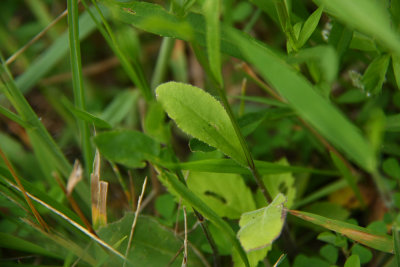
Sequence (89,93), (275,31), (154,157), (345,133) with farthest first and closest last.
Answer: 1. (89,93)
2. (275,31)
3. (154,157)
4. (345,133)

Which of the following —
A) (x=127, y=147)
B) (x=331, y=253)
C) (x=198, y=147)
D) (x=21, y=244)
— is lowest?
(x=331, y=253)

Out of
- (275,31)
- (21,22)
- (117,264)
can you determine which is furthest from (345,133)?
(21,22)

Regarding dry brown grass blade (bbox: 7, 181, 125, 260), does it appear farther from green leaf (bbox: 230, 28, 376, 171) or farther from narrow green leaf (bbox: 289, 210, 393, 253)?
green leaf (bbox: 230, 28, 376, 171)

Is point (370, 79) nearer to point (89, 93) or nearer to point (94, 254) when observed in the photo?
point (94, 254)

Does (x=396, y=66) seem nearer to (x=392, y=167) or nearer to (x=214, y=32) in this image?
(x=392, y=167)

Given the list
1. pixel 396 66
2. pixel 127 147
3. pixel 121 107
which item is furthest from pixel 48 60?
pixel 396 66

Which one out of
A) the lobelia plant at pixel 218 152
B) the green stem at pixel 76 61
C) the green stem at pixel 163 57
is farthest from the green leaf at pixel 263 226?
the green stem at pixel 163 57
